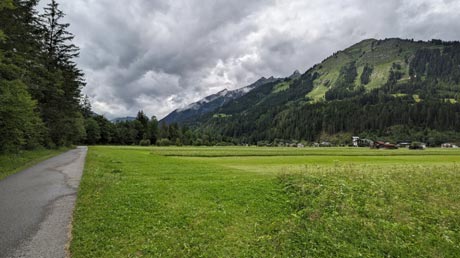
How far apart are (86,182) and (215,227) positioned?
11.5 meters

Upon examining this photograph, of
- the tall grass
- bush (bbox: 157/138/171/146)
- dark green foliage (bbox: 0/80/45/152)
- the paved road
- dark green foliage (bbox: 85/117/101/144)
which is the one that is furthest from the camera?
bush (bbox: 157/138/171/146)

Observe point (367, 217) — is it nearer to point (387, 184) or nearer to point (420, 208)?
point (420, 208)

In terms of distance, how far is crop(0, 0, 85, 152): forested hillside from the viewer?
25.2 m

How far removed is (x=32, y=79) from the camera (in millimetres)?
40312

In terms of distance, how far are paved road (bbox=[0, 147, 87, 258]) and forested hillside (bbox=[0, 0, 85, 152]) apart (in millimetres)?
11327

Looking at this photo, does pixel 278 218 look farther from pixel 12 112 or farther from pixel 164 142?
pixel 164 142

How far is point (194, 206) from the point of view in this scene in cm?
1181

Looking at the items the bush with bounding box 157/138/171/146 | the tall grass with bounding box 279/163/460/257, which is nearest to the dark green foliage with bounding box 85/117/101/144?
the bush with bounding box 157/138/171/146

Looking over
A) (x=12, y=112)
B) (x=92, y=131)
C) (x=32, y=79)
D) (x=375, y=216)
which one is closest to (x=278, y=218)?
(x=375, y=216)

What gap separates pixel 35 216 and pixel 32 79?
127 ft

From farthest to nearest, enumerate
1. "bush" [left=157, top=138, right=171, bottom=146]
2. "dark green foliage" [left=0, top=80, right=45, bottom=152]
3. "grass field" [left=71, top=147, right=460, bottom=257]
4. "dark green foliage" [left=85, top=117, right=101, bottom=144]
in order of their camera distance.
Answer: "bush" [left=157, top=138, right=171, bottom=146] → "dark green foliage" [left=85, top=117, right=101, bottom=144] → "dark green foliage" [left=0, top=80, right=45, bottom=152] → "grass field" [left=71, top=147, right=460, bottom=257]

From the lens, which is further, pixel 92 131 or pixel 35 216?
pixel 92 131

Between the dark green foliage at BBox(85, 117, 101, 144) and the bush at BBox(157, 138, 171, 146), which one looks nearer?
the dark green foliage at BBox(85, 117, 101, 144)

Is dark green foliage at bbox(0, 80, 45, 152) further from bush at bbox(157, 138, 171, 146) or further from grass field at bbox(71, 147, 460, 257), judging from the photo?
bush at bbox(157, 138, 171, 146)
